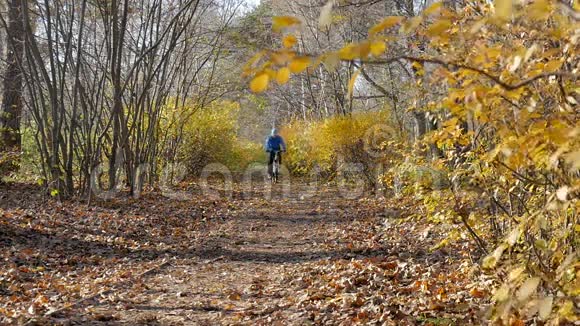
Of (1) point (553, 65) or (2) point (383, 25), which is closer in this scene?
(2) point (383, 25)

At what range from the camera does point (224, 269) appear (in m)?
7.24

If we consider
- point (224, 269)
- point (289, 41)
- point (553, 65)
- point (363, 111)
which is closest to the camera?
point (289, 41)

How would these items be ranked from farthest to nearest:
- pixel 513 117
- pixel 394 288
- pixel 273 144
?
pixel 273 144, pixel 394 288, pixel 513 117

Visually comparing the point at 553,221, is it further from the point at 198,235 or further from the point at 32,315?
the point at 198,235

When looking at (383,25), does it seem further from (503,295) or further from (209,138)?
(209,138)

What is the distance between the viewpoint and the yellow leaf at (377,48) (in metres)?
1.67

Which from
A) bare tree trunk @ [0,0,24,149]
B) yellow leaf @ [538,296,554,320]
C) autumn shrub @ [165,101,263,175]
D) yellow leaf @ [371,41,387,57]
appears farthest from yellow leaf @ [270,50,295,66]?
autumn shrub @ [165,101,263,175]

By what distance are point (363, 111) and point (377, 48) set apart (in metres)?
18.3

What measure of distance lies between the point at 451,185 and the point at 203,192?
13.5m

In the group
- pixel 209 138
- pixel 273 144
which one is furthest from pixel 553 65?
pixel 209 138

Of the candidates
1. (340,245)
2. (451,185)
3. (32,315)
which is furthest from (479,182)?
(340,245)

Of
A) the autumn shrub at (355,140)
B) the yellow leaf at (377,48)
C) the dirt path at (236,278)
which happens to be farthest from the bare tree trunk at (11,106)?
the yellow leaf at (377,48)

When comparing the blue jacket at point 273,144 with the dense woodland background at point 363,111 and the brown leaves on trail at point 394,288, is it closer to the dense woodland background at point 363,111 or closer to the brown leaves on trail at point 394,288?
the dense woodland background at point 363,111

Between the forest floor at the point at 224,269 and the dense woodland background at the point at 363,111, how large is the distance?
53 cm
